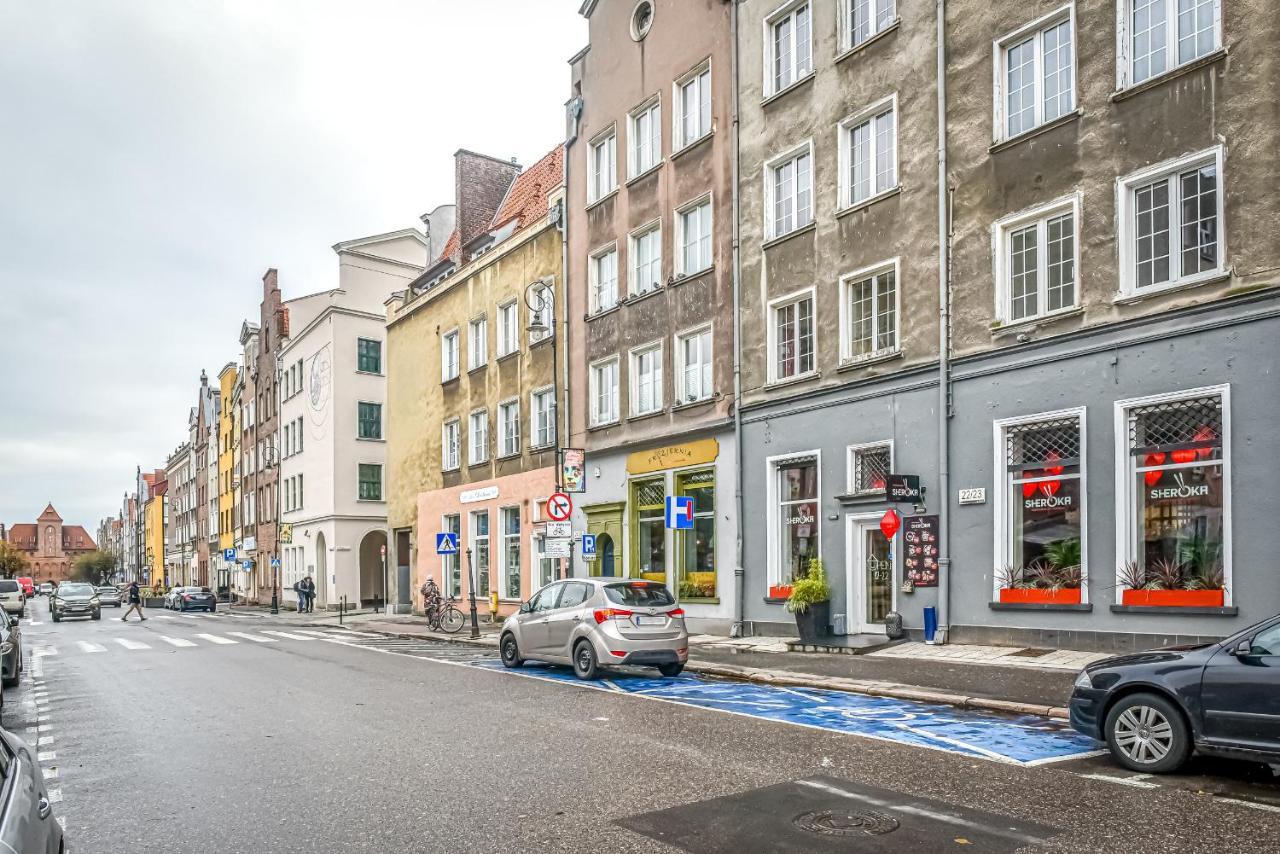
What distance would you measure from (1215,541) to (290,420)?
50.0 m

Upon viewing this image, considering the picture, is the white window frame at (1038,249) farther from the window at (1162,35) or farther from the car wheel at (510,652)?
the car wheel at (510,652)

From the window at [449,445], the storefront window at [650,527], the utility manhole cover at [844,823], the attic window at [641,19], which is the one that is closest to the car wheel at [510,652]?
the storefront window at [650,527]

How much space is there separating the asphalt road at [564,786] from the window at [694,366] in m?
11.5

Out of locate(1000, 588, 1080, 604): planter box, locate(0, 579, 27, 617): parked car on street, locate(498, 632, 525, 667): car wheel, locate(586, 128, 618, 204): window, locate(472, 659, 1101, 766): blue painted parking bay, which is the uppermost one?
locate(586, 128, 618, 204): window

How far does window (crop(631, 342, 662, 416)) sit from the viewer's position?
26.2 m

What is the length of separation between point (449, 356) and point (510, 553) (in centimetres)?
825

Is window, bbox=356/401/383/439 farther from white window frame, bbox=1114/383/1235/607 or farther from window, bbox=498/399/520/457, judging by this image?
white window frame, bbox=1114/383/1235/607

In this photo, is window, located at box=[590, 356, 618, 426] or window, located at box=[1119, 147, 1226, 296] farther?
window, located at box=[590, 356, 618, 426]

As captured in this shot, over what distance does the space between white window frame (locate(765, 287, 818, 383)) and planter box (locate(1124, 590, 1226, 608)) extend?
7740 millimetres

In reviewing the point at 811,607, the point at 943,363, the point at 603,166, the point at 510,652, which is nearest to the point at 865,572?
the point at 811,607

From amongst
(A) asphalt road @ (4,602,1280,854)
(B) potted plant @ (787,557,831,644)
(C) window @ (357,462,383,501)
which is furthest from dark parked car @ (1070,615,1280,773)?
(C) window @ (357,462,383,501)

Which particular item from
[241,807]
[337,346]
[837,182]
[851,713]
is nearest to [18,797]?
[241,807]

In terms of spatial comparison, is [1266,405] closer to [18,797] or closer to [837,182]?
[837,182]

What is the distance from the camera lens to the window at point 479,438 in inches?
1372
